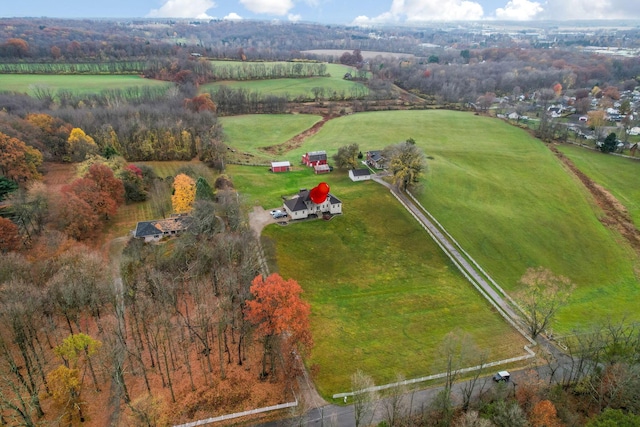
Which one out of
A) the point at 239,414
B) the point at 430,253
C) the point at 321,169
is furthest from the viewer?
the point at 321,169

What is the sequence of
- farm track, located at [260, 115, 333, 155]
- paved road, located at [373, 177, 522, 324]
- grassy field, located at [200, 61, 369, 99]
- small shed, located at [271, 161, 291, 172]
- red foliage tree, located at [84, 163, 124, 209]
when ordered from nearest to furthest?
paved road, located at [373, 177, 522, 324], red foliage tree, located at [84, 163, 124, 209], small shed, located at [271, 161, 291, 172], farm track, located at [260, 115, 333, 155], grassy field, located at [200, 61, 369, 99]

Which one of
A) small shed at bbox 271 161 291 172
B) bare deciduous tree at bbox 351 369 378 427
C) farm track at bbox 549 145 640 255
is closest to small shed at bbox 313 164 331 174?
small shed at bbox 271 161 291 172

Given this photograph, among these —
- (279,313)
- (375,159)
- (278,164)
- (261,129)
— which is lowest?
(278,164)

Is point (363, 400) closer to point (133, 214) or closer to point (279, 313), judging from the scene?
point (279, 313)

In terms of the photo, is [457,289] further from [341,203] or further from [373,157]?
[373,157]

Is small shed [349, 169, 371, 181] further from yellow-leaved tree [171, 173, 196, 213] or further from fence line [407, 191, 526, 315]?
yellow-leaved tree [171, 173, 196, 213]

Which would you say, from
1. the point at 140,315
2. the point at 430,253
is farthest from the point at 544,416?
the point at 140,315
